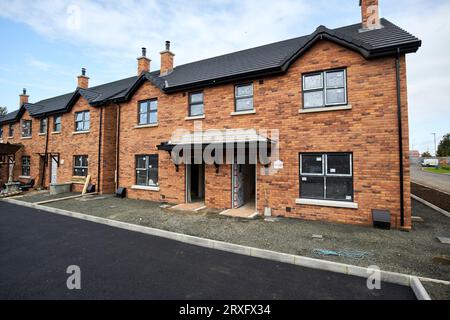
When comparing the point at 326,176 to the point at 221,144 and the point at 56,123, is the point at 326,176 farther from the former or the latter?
the point at 56,123

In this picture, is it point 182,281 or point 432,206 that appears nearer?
point 182,281

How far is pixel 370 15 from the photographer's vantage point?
925cm

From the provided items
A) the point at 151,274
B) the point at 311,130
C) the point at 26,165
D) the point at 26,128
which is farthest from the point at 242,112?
the point at 26,128

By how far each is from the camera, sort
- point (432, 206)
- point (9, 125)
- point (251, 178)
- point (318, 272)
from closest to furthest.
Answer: point (318, 272) → point (432, 206) → point (251, 178) → point (9, 125)

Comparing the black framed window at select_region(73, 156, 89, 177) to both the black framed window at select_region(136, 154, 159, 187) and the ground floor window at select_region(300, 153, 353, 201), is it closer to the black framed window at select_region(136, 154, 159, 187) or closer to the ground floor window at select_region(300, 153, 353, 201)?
the black framed window at select_region(136, 154, 159, 187)

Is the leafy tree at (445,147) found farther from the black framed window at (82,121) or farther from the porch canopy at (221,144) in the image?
the black framed window at (82,121)

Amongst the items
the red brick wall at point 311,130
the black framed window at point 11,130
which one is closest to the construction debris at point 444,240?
the red brick wall at point 311,130

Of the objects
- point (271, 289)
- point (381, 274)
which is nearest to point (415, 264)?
point (381, 274)

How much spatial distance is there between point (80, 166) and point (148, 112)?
710 centimetres

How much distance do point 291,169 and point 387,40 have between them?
217 inches

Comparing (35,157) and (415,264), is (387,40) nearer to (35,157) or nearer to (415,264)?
(415,264)

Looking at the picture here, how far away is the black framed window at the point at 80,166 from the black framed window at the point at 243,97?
11478 millimetres

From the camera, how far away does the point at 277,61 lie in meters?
9.30

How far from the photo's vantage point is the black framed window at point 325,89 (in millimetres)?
8117
